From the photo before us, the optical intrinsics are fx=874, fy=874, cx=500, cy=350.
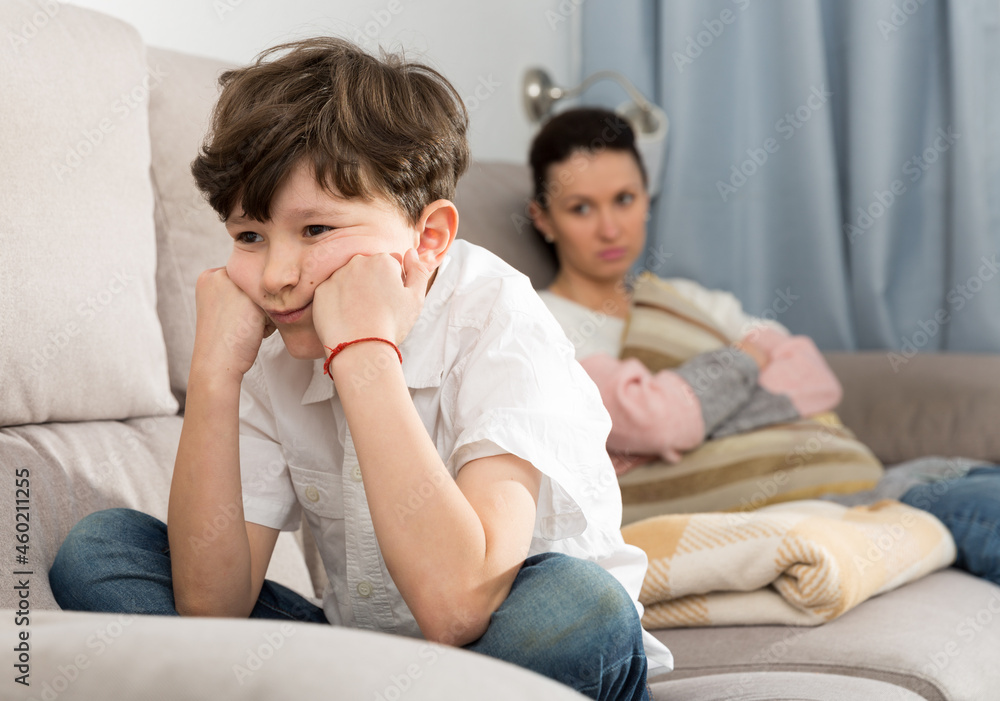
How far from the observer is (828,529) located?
99 cm

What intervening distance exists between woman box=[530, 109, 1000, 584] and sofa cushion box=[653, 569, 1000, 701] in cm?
22

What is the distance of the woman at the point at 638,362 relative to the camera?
50.2 inches

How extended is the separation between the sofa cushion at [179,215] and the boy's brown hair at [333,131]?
30 centimetres

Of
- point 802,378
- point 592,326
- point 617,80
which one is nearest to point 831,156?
point 617,80

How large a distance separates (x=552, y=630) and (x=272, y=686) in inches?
9.1

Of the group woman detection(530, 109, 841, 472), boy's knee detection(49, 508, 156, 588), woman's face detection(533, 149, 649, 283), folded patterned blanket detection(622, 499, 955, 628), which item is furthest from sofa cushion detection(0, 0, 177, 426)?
woman's face detection(533, 149, 649, 283)

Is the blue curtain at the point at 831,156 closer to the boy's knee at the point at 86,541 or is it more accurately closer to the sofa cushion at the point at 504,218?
the sofa cushion at the point at 504,218

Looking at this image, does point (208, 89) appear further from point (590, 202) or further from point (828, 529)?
point (828, 529)

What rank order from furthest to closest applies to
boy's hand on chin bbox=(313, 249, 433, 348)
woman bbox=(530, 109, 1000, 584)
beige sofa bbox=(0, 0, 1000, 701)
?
woman bbox=(530, 109, 1000, 584) < beige sofa bbox=(0, 0, 1000, 701) < boy's hand on chin bbox=(313, 249, 433, 348)

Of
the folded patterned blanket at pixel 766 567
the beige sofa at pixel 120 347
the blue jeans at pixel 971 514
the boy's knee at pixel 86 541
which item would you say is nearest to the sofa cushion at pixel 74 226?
the beige sofa at pixel 120 347

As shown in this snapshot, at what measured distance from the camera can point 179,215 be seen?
1.07 m

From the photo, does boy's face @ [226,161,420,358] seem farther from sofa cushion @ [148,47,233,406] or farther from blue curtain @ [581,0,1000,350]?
blue curtain @ [581,0,1000,350]

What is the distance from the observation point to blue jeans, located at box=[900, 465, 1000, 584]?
1121 mm

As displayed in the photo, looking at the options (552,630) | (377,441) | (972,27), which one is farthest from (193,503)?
(972,27)
